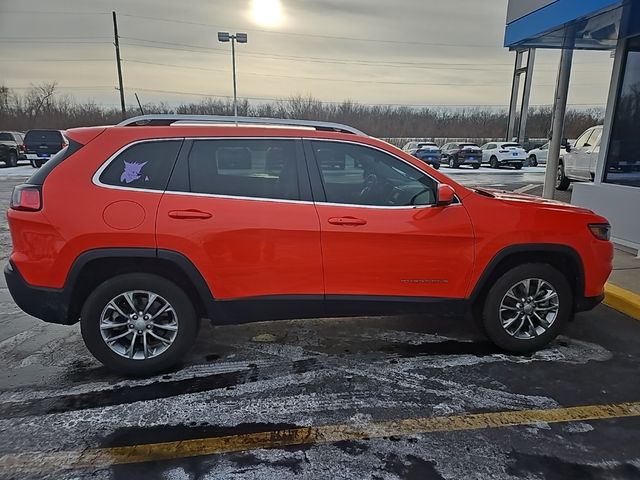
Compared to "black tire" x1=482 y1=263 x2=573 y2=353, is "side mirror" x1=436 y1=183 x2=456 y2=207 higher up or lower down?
higher up

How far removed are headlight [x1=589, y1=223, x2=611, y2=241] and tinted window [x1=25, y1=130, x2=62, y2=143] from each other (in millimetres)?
23944

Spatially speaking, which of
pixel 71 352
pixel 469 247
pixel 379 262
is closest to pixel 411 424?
pixel 379 262

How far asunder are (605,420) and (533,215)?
1552mm

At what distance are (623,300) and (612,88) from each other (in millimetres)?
4521

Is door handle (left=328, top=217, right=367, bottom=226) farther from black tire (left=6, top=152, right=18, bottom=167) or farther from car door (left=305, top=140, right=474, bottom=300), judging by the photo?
black tire (left=6, top=152, right=18, bottom=167)

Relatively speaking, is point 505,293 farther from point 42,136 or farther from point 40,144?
point 42,136

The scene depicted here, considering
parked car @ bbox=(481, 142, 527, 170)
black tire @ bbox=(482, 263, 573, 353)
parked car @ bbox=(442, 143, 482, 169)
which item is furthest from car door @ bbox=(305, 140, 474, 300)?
parked car @ bbox=(481, 142, 527, 170)

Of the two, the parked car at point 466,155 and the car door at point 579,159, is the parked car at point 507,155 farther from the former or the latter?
the car door at point 579,159

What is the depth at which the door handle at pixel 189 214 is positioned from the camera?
10.3ft

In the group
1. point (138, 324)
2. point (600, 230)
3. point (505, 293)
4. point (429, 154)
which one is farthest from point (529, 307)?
point (429, 154)

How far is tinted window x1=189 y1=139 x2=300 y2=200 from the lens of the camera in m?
3.26

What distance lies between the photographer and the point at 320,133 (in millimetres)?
3479

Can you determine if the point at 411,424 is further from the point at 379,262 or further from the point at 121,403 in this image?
the point at 121,403

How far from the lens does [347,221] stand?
3297mm
